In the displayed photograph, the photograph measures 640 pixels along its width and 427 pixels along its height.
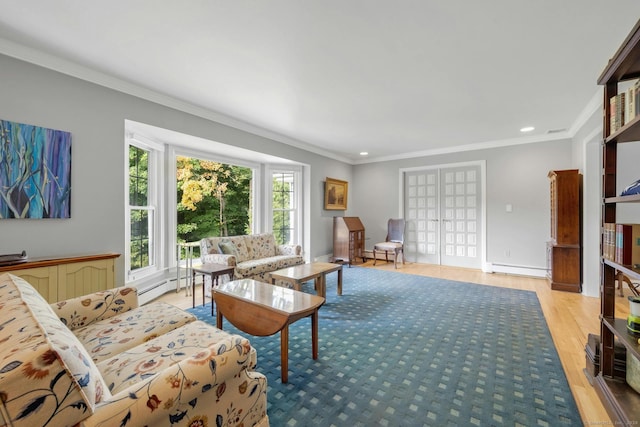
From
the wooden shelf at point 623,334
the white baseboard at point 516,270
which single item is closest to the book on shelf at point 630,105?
the wooden shelf at point 623,334

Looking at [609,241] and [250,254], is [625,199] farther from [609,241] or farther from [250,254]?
[250,254]

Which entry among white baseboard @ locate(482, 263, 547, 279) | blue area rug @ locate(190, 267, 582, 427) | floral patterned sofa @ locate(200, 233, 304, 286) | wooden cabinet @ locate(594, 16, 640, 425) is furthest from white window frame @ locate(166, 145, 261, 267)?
white baseboard @ locate(482, 263, 547, 279)

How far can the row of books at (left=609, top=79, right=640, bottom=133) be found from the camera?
4.75 feet

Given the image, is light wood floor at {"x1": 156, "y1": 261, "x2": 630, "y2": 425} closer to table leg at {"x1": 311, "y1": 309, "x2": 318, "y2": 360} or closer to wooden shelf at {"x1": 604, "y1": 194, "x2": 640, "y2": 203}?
wooden shelf at {"x1": 604, "y1": 194, "x2": 640, "y2": 203}

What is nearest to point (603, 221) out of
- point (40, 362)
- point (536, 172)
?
point (40, 362)

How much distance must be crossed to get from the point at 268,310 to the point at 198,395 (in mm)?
983

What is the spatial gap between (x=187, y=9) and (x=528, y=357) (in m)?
3.37

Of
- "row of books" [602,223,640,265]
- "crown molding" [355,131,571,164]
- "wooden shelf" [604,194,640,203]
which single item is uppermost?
"crown molding" [355,131,571,164]

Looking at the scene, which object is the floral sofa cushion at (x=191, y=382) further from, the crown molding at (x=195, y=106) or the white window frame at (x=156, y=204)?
the white window frame at (x=156, y=204)

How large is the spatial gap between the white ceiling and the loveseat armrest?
1.83 meters

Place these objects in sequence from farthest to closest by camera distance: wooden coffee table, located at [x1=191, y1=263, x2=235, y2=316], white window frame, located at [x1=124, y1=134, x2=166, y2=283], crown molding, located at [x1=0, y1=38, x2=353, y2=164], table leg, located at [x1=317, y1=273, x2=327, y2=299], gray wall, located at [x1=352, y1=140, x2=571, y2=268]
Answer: gray wall, located at [x1=352, y1=140, x2=571, y2=268] → white window frame, located at [x1=124, y1=134, x2=166, y2=283] → table leg, located at [x1=317, y1=273, x2=327, y2=299] → wooden coffee table, located at [x1=191, y1=263, x2=235, y2=316] → crown molding, located at [x1=0, y1=38, x2=353, y2=164]

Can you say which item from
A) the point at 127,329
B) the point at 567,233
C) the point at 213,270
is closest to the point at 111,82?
the point at 213,270

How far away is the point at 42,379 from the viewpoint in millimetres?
701

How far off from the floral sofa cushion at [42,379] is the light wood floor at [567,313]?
7.37ft
